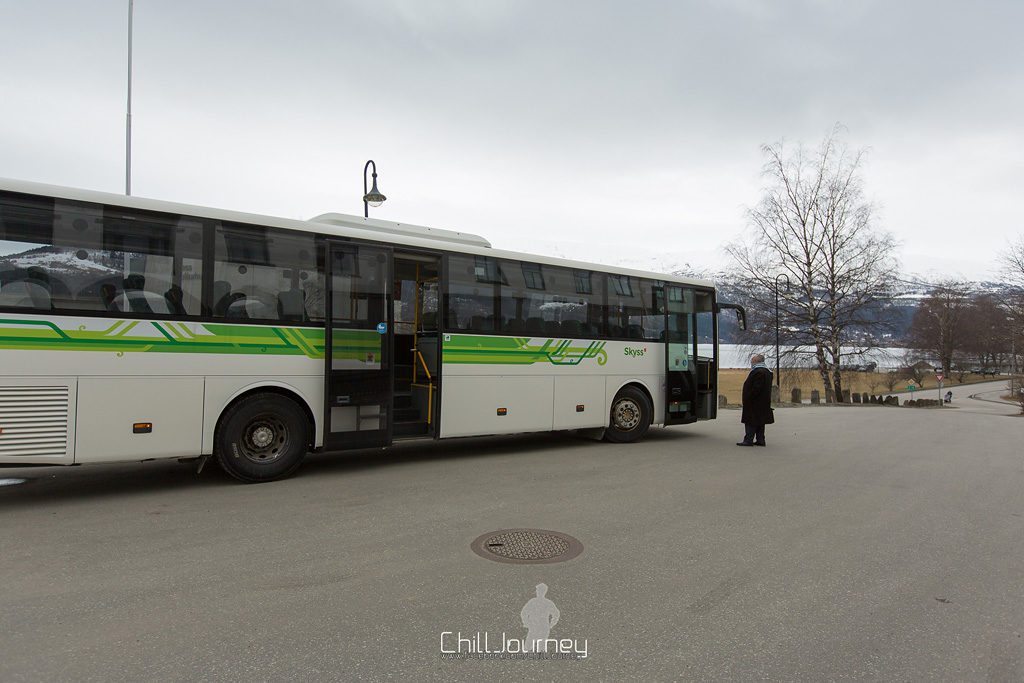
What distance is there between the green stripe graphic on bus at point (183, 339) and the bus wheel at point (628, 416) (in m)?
5.02

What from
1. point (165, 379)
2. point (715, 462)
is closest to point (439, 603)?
point (165, 379)

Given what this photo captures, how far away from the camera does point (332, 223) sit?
8508 mm

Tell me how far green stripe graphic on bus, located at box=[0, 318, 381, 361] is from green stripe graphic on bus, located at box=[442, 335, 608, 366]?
139cm

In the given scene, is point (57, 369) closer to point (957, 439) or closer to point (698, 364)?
point (698, 364)

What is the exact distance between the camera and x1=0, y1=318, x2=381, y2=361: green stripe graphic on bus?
238 inches

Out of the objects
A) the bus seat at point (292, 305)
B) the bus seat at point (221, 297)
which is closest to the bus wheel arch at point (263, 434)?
the bus seat at point (292, 305)

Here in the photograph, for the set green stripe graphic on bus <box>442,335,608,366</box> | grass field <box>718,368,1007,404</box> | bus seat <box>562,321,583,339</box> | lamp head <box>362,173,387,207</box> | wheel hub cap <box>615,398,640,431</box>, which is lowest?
grass field <box>718,368,1007,404</box>

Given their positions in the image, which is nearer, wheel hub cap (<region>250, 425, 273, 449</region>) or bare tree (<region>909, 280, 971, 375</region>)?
wheel hub cap (<region>250, 425, 273, 449</region>)

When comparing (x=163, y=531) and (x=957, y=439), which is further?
(x=957, y=439)

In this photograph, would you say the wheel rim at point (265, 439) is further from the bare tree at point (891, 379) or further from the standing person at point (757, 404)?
the bare tree at point (891, 379)

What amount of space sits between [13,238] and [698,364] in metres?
10.8

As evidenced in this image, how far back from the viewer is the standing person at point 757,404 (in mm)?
11383

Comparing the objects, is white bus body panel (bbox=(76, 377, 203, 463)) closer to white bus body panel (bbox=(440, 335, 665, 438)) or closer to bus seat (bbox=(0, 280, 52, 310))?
bus seat (bbox=(0, 280, 52, 310))

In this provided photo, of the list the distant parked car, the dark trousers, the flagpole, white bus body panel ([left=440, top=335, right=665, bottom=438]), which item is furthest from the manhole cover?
the distant parked car
